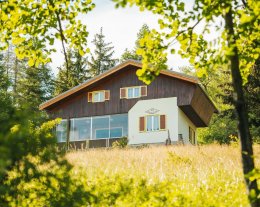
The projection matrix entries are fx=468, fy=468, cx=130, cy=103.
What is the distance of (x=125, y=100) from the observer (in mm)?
32750

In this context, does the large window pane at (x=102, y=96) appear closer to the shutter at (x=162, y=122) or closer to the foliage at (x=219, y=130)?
the shutter at (x=162, y=122)

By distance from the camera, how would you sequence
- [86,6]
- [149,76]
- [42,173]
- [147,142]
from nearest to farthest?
[42,173]
[149,76]
[86,6]
[147,142]

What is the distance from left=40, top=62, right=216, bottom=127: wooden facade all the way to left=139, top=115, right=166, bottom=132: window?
1392 millimetres

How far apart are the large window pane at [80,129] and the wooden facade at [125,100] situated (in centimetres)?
43

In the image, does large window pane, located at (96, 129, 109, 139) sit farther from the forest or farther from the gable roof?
the forest

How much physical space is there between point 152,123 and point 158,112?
0.85 meters

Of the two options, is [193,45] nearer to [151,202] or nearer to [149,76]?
[149,76]

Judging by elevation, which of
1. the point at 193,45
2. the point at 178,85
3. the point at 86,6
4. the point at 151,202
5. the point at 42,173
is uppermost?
the point at 178,85

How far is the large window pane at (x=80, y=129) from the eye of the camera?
33844 millimetres

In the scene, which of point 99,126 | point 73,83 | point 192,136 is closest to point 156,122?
point 99,126


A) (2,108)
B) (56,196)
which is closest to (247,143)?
(56,196)

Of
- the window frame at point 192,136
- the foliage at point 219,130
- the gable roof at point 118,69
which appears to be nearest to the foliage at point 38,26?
the gable roof at point 118,69

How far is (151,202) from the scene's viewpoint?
6258mm

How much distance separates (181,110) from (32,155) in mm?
28092
